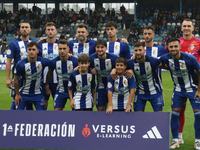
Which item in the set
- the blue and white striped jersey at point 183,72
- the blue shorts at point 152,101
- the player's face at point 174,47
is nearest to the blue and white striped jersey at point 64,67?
the blue shorts at point 152,101

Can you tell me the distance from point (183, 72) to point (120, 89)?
1.07m

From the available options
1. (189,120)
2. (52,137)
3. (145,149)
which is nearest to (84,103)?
(52,137)

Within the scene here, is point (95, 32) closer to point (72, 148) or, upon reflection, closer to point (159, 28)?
point (159, 28)

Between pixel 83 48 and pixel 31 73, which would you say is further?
pixel 83 48

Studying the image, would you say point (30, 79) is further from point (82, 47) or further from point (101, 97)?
point (101, 97)

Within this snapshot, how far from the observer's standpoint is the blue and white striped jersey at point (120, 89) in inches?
184

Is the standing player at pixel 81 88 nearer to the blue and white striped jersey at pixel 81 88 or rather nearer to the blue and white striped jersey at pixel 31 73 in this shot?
the blue and white striped jersey at pixel 81 88

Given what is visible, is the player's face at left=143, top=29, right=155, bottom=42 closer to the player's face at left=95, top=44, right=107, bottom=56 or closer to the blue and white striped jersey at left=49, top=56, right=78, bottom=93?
the player's face at left=95, top=44, right=107, bottom=56

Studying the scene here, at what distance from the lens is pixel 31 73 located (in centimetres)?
505

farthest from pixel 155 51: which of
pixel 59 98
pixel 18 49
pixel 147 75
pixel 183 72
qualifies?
pixel 18 49

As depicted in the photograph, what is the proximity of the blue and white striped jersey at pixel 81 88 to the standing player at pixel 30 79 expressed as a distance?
0.62 meters

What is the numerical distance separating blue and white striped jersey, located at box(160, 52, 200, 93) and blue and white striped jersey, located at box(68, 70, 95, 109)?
133 cm

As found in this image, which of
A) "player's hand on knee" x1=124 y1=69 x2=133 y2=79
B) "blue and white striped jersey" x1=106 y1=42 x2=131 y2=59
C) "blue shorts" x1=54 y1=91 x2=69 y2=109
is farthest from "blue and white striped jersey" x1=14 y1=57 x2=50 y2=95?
"player's hand on knee" x1=124 y1=69 x2=133 y2=79

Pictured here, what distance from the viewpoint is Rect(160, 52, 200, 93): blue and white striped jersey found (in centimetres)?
463
